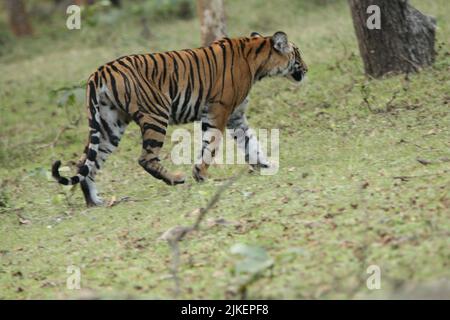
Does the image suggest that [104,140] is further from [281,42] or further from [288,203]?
[288,203]

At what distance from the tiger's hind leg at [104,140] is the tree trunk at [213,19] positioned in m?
4.98

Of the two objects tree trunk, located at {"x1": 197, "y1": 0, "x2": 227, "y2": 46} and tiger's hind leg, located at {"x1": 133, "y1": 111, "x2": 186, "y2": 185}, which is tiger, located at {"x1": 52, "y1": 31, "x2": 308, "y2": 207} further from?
tree trunk, located at {"x1": 197, "y1": 0, "x2": 227, "y2": 46}

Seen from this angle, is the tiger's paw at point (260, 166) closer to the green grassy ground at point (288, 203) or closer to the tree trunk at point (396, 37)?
the green grassy ground at point (288, 203)

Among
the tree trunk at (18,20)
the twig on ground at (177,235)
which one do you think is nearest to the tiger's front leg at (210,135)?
the twig on ground at (177,235)

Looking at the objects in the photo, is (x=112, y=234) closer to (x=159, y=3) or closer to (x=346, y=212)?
(x=346, y=212)

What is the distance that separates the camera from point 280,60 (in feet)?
30.9

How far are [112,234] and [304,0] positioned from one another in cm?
1283

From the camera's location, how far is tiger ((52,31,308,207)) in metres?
8.52

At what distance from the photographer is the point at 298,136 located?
1021cm

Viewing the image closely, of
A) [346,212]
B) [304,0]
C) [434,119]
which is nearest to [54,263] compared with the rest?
[346,212]

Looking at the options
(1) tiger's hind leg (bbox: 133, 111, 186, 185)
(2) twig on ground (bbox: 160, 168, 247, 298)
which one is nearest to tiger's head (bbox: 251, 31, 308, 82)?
(1) tiger's hind leg (bbox: 133, 111, 186, 185)

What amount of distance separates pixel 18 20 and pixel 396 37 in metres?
14.0

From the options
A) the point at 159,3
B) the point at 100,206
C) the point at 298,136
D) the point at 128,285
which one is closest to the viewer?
the point at 128,285

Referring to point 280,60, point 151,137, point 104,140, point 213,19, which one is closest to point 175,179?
point 151,137
